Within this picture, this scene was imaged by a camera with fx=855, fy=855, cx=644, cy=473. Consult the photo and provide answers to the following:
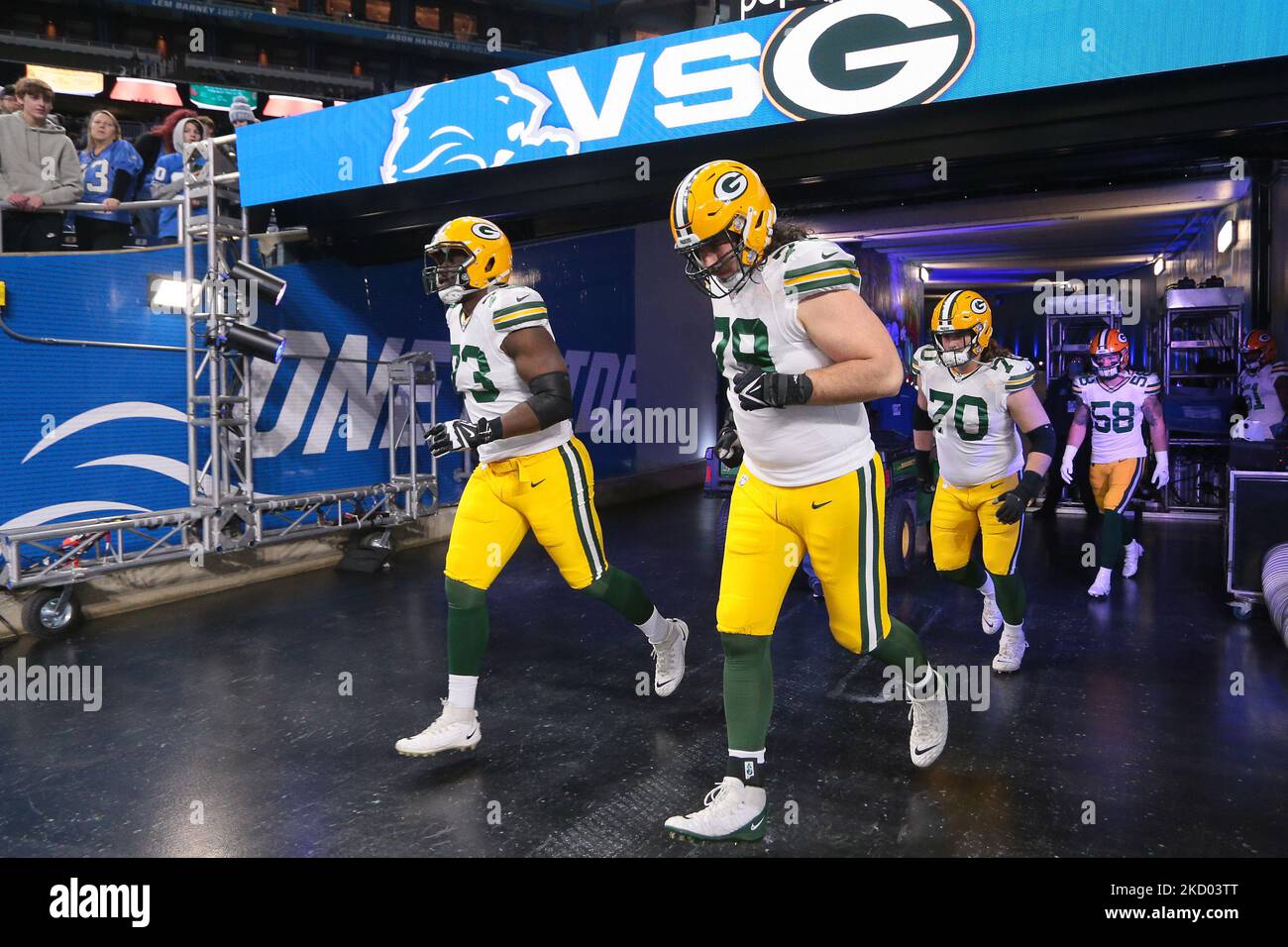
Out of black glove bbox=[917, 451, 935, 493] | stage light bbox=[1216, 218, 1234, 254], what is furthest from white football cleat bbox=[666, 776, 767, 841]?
stage light bbox=[1216, 218, 1234, 254]

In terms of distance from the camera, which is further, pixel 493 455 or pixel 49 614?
pixel 49 614

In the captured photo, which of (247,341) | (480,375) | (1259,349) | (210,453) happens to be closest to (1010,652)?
(480,375)

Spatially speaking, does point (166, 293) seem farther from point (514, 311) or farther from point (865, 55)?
point (865, 55)

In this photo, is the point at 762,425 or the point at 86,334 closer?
the point at 762,425

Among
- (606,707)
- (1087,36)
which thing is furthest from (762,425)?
(1087,36)

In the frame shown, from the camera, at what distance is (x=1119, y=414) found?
6301 millimetres

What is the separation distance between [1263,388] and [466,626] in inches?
361

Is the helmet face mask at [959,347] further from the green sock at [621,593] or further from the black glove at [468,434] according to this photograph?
the black glove at [468,434]

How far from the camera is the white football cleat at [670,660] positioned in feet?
13.9

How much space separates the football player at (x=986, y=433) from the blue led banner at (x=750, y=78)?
149 cm

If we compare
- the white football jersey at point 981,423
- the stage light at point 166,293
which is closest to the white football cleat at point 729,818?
the white football jersey at point 981,423

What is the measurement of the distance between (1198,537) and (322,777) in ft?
31.0

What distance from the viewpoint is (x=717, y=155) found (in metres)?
5.93

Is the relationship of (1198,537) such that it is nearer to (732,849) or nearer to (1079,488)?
(1079,488)
